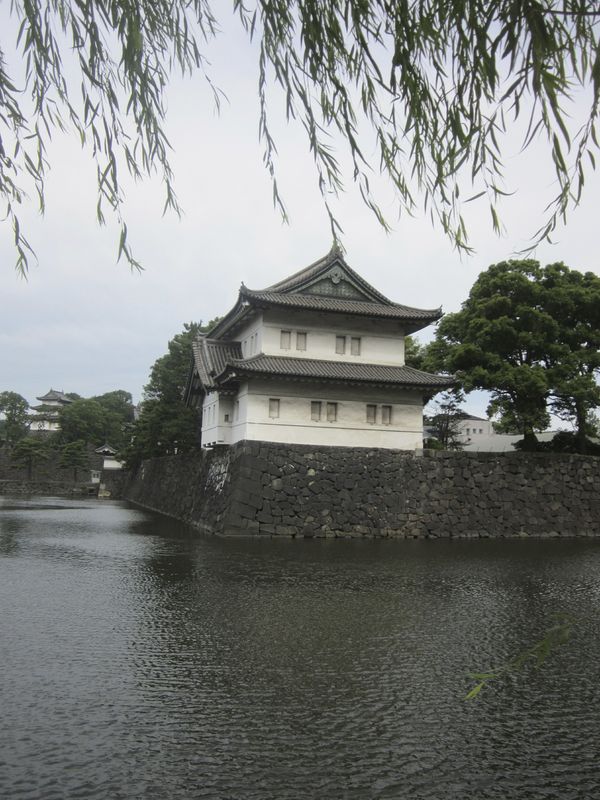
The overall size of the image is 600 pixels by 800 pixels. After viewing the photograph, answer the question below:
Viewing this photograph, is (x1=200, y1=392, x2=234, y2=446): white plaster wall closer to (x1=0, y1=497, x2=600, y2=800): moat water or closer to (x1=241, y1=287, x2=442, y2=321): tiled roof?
(x1=241, y1=287, x2=442, y2=321): tiled roof

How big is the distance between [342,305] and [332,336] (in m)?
1.22

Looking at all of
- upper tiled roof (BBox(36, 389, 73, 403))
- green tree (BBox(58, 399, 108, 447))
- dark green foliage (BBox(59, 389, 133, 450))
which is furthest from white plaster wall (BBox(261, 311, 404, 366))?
upper tiled roof (BBox(36, 389, 73, 403))

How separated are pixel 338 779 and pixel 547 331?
24065 mm

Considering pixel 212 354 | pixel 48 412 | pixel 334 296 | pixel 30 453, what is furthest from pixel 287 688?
pixel 48 412

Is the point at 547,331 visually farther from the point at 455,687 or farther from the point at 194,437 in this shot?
the point at 455,687

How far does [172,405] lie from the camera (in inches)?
1451

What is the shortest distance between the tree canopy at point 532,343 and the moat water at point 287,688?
14005 millimetres

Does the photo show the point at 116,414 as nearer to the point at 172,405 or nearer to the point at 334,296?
the point at 172,405

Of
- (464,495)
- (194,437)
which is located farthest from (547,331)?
(194,437)

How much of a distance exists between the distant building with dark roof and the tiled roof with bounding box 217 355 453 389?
51.3 metres

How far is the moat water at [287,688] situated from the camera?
154 inches

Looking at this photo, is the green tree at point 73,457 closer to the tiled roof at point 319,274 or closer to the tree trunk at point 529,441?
the tiled roof at point 319,274

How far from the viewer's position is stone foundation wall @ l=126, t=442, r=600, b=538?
19797mm

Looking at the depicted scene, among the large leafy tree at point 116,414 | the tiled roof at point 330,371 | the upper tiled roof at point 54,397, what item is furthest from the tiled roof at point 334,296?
the upper tiled roof at point 54,397
